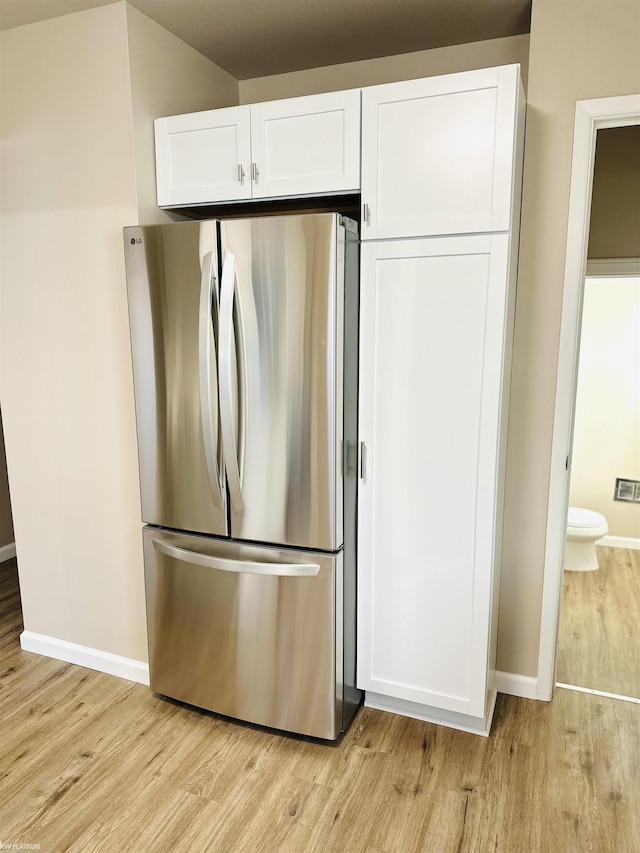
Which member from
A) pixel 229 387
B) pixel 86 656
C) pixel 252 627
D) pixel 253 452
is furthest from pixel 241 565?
pixel 86 656

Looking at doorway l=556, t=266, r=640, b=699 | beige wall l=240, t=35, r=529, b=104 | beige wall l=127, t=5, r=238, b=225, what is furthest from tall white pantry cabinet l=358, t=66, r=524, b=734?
doorway l=556, t=266, r=640, b=699

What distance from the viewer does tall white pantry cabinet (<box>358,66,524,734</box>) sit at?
1.92 meters

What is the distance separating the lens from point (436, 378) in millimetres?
2072

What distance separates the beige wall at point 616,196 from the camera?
3377 millimetres

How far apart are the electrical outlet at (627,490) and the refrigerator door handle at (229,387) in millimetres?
3034

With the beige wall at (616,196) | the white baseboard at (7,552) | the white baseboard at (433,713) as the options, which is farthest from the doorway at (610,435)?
the white baseboard at (7,552)

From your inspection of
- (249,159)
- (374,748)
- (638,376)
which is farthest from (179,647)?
(638,376)

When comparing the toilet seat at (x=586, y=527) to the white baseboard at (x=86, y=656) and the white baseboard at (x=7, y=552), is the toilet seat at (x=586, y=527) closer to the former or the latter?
the white baseboard at (x=86, y=656)

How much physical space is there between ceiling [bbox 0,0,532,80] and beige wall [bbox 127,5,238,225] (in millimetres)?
49

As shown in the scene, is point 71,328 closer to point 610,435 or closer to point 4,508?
point 4,508

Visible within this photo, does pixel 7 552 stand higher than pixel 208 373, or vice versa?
pixel 208 373

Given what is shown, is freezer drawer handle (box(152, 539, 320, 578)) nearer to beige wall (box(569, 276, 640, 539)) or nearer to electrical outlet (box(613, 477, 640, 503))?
beige wall (box(569, 276, 640, 539))

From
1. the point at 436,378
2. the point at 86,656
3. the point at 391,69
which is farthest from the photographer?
the point at 86,656

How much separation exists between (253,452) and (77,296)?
1.02m
